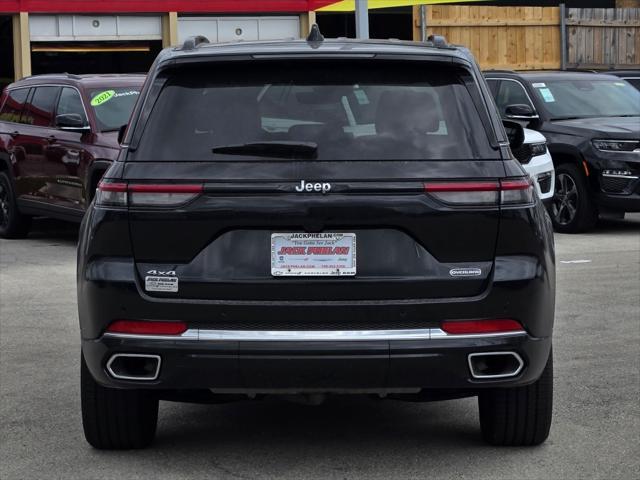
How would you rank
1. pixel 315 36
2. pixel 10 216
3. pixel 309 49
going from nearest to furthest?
pixel 309 49 < pixel 315 36 < pixel 10 216

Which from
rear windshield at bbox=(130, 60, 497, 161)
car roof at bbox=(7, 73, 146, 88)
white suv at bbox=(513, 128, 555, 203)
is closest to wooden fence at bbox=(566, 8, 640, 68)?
white suv at bbox=(513, 128, 555, 203)

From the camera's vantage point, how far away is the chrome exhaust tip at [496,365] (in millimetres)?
5227

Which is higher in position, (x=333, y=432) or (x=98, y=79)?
(x=98, y=79)

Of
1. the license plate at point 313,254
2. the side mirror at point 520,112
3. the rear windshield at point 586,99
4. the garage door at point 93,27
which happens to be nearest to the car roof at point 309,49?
the license plate at point 313,254

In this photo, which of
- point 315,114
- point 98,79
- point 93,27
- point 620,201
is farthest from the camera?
point 93,27

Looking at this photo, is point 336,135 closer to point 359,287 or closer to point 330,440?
point 359,287

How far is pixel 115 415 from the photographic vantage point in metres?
5.78

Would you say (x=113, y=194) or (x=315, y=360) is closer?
(x=315, y=360)

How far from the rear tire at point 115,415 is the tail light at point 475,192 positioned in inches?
60.8

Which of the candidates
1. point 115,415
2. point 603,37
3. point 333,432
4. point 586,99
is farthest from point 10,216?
point 603,37

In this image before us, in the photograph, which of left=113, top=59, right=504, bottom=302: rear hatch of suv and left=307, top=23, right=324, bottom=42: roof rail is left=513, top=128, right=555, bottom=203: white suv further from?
left=113, top=59, right=504, bottom=302: rear hatch of suv

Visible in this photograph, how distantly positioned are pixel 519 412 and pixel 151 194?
1824mm

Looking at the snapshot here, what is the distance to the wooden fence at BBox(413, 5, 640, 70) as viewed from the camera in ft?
82.1

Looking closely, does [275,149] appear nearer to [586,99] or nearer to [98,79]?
[98,79]
